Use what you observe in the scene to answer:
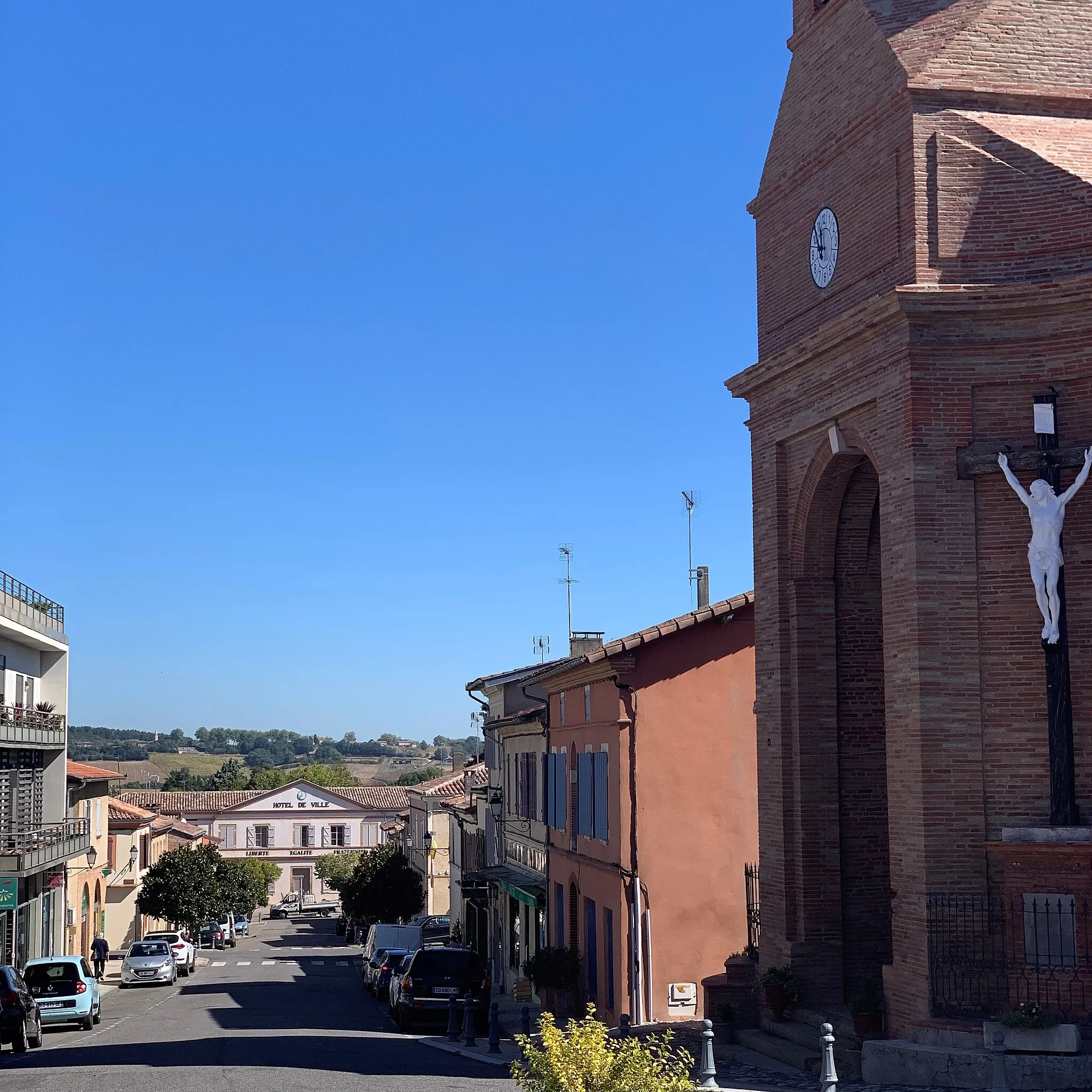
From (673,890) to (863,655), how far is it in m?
7.10

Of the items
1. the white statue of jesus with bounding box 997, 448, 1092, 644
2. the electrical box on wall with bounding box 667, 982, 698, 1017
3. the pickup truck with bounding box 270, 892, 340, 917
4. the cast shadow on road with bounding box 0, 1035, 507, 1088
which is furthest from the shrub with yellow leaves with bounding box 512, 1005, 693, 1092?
the pickup truck with bounding box 270, 892, 340, 917

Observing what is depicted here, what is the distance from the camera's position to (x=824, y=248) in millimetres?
19047

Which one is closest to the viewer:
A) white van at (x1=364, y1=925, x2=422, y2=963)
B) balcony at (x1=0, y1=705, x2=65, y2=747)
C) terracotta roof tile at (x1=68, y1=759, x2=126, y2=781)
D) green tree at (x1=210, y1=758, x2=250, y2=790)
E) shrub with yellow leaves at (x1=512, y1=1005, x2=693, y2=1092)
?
shrub with yellow leaves at (x1=512, y1=1005, x2=693, y2=1092)

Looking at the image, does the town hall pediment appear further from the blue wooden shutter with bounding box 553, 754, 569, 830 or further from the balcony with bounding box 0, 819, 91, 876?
the blue wooden shutter with bounding box 553, 754, 569, 830

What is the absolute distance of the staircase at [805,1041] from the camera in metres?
15.7

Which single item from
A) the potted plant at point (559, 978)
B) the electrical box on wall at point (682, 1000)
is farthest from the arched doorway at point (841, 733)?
the potted plant at point (559, 978)

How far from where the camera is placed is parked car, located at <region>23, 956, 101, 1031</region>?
28219mm

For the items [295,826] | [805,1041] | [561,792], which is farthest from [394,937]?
[295,826]

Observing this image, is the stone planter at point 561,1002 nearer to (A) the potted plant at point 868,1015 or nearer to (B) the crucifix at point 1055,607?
(A) the potted plant at point 868,1015

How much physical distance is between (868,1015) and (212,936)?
57561 mm

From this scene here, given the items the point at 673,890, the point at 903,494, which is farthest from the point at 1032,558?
the point at 673,890

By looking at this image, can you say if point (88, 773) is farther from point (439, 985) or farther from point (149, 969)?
point (439, 985)

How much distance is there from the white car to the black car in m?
23.2

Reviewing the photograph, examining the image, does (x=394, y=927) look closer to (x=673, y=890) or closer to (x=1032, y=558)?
(x=673, y=890)
